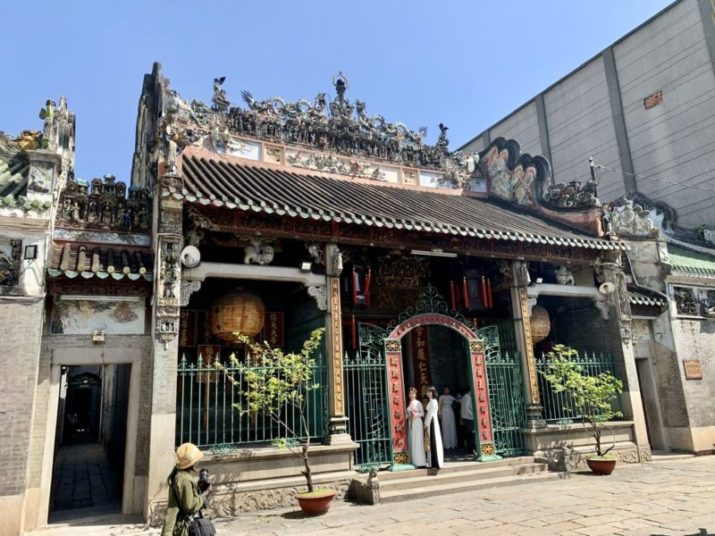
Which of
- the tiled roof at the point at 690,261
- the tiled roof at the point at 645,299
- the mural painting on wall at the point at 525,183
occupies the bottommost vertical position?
the tiled roof at the point at 645,299

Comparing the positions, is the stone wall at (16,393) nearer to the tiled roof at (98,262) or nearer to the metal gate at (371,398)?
the tiled roof at (98,262)

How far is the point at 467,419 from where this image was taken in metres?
11.0

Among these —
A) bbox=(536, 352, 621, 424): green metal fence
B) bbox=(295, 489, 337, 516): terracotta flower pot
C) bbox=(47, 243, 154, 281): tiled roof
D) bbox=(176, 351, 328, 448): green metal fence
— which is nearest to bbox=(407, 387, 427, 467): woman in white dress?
bbox=(176, 351, 328, 448): green metal fence

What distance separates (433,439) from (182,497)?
5.85m

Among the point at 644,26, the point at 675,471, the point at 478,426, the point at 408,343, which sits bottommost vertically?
the point at 675,471

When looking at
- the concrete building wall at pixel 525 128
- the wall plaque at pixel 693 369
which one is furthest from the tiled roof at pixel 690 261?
the concrete building wall at pixel 525 128

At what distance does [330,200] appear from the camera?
9805 millimetres

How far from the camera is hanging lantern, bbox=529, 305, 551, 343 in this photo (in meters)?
11.5

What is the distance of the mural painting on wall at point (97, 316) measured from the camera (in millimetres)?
7781

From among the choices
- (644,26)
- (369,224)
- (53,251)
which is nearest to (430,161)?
(369,224)

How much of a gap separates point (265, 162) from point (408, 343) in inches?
201

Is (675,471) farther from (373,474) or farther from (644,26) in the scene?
(644,26)

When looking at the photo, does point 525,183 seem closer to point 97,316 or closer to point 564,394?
point 564,394

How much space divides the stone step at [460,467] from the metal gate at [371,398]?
0.34 meters
